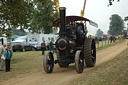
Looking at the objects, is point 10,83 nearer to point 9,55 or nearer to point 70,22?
point 9,55

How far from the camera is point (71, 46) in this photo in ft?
31.7

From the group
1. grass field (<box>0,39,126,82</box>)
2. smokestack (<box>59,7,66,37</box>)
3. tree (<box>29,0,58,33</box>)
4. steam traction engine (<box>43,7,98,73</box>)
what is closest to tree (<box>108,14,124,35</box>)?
tree (<box>29,0,58,33</box>)

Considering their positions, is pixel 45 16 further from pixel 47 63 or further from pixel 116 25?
pixel 116 25

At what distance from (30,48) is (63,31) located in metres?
20.1

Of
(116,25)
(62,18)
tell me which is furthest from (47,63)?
(116,25)

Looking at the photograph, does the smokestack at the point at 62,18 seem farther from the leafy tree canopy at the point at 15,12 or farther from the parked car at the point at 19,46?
the parked car at the point at 19,46

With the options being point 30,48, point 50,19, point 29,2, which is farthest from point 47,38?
point 29,2

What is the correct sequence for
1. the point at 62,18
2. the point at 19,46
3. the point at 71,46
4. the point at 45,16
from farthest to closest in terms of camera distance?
the point at 45,16
the point at 19,46
the point at 71,46
the point at 62,18

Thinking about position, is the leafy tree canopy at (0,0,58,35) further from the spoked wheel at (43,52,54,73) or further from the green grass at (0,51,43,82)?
the spoked wheel at (43,52,54,73)

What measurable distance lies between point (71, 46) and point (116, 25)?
10639cm

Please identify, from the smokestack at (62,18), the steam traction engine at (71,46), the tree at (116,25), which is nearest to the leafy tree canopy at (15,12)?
the steam traction engine at (71,46)

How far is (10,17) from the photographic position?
49.0 feet

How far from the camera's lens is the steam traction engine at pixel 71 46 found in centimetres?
909

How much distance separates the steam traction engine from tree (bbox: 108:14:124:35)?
10059cm
